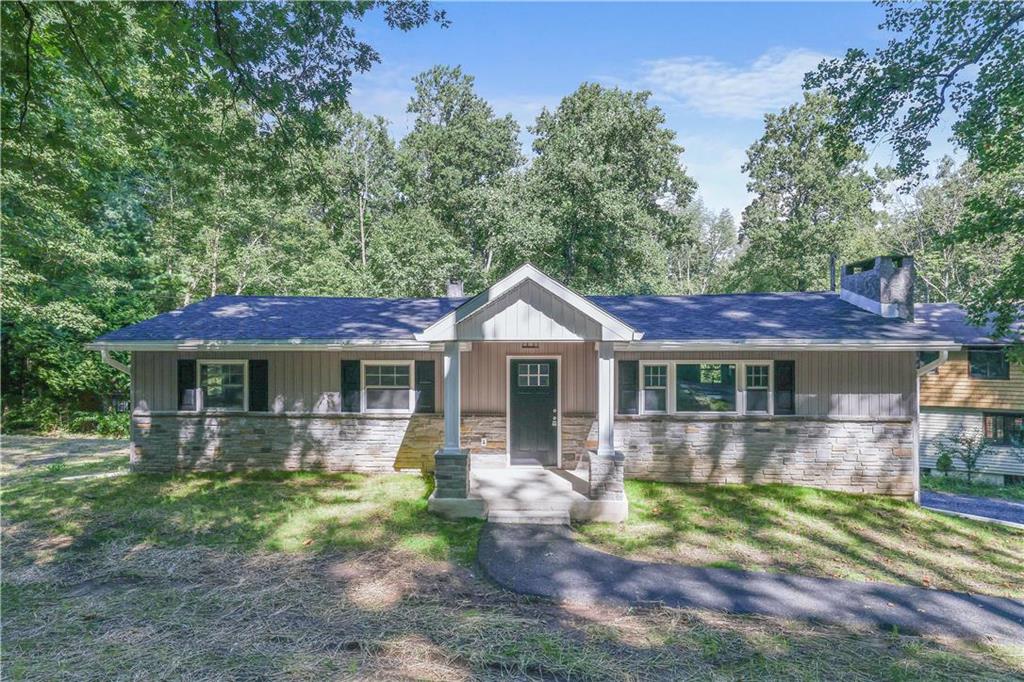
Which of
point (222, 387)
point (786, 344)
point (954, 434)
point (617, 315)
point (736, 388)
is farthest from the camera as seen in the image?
point (954, 434)

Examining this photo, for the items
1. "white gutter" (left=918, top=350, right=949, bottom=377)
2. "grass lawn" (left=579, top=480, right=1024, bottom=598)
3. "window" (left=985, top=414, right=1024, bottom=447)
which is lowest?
"window" (left=985, top=414, right=1024, bottom=447)

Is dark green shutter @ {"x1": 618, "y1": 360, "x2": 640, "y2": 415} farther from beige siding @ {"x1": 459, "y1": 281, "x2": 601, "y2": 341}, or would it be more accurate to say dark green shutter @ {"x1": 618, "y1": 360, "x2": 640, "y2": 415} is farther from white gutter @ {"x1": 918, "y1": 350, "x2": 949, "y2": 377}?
white gutter @ {"x1": 918, "y1": 350, "x2": 949, "y2": 377}

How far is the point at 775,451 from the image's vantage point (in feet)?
30.0

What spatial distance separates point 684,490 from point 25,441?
1824 cm

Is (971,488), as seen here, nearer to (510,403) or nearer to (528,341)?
(510,403)

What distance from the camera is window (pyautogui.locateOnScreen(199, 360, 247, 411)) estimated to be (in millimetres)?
9734

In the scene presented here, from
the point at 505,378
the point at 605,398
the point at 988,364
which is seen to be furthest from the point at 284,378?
the point at 988,364

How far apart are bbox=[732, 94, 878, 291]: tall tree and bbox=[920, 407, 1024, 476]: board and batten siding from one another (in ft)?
25.1

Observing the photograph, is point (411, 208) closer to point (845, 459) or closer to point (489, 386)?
point (489, 386)

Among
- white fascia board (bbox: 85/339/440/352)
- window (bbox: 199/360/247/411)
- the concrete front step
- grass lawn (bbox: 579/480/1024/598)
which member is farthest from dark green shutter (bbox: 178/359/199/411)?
grass lawn (bbox: 579/480/1024/598)

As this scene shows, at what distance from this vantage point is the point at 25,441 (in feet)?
47.2

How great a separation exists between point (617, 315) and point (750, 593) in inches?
244

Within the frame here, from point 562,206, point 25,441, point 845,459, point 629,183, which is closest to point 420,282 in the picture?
point 562,206

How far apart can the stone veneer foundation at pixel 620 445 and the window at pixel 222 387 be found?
255mm
